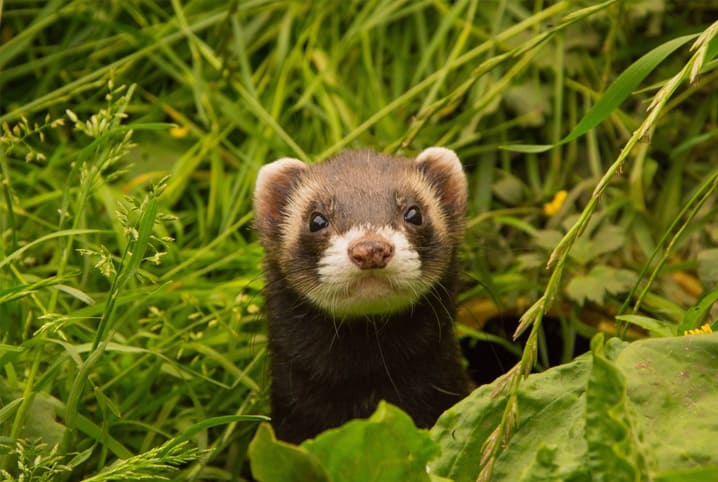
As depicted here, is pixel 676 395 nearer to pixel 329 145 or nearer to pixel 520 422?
pixel 520 422

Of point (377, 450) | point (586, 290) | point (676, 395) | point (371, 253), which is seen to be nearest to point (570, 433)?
point (676, 395)

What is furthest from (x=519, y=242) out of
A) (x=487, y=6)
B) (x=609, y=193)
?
(x=487, y=6)

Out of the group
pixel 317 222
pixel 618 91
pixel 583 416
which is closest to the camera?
pixel 583 416

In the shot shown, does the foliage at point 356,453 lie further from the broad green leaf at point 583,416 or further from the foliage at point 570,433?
the broad green leaf at point 583,416

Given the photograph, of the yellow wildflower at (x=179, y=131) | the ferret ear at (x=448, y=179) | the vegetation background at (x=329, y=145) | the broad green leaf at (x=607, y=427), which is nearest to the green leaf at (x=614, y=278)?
the vegetation background at (x=329, y=145)

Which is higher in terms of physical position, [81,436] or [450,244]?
[450,244]

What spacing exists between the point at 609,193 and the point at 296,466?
8.43 feet

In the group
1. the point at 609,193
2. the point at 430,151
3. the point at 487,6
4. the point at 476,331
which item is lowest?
the point at 476,331

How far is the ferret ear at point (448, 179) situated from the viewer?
11.3 feet

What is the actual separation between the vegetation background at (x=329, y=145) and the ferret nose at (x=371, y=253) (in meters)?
0.79

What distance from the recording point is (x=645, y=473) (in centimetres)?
200

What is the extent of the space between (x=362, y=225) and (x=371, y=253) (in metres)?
0.23

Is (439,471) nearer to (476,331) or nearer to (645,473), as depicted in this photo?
(645,473)

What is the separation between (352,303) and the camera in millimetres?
2939
